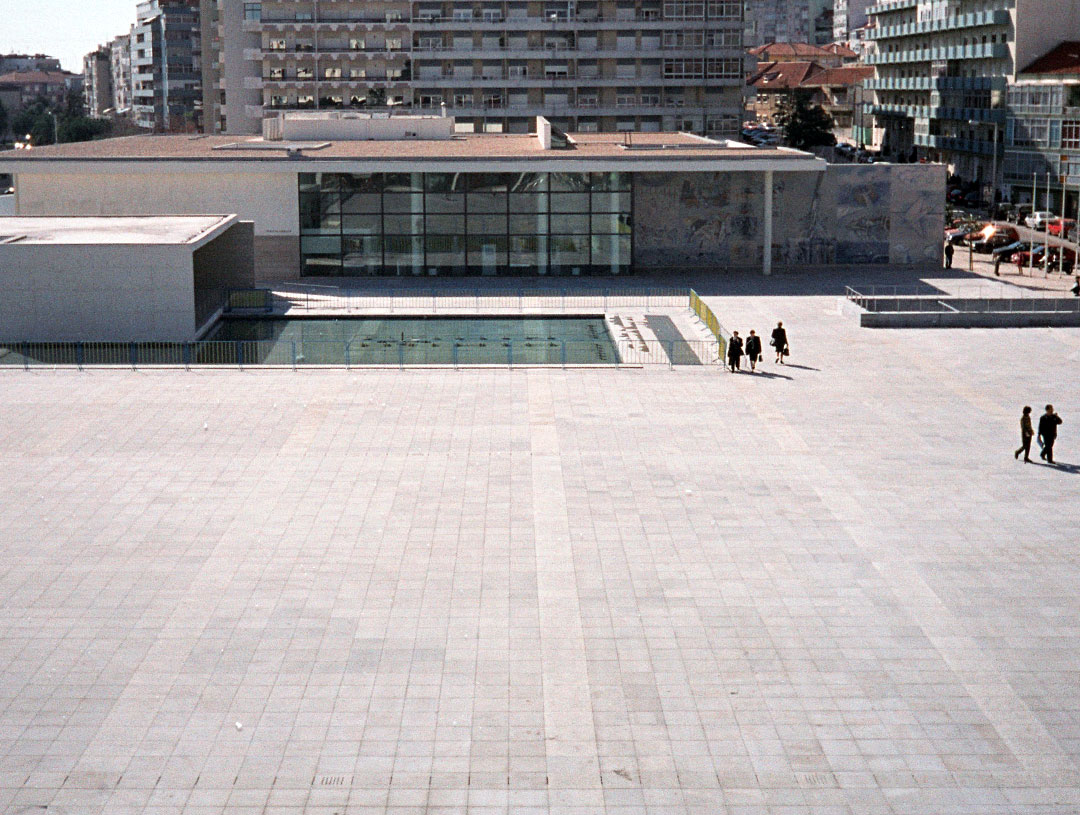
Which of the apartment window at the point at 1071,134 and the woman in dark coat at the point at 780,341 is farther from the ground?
the apartment window at the point at 1071,134

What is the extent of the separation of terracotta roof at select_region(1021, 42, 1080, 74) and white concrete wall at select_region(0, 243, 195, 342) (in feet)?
204

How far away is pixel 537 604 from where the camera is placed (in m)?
19.3

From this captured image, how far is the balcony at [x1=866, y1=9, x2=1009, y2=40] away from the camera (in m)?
91.7

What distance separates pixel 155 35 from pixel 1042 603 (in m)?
160

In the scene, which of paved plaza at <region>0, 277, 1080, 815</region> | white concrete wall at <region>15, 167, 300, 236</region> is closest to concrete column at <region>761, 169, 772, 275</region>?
white concrete wall at <region>15, 167, 300, 236</region>

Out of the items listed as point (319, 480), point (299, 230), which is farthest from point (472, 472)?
point (299, 230)

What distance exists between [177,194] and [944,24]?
68.3 m

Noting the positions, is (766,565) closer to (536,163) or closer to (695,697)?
(695,697)

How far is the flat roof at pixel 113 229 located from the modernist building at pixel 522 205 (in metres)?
3.36

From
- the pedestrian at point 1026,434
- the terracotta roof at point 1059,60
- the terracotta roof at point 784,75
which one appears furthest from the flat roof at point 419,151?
the terracotta roof at point 784,75

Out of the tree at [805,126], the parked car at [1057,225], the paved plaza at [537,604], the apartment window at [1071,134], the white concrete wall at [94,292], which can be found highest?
the tree at [805,126]

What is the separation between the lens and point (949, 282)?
49.9m

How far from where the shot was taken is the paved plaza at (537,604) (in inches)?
579

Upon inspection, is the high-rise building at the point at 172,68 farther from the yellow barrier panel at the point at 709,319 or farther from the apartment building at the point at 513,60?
the yellow barrier panel at the point at 709,319
